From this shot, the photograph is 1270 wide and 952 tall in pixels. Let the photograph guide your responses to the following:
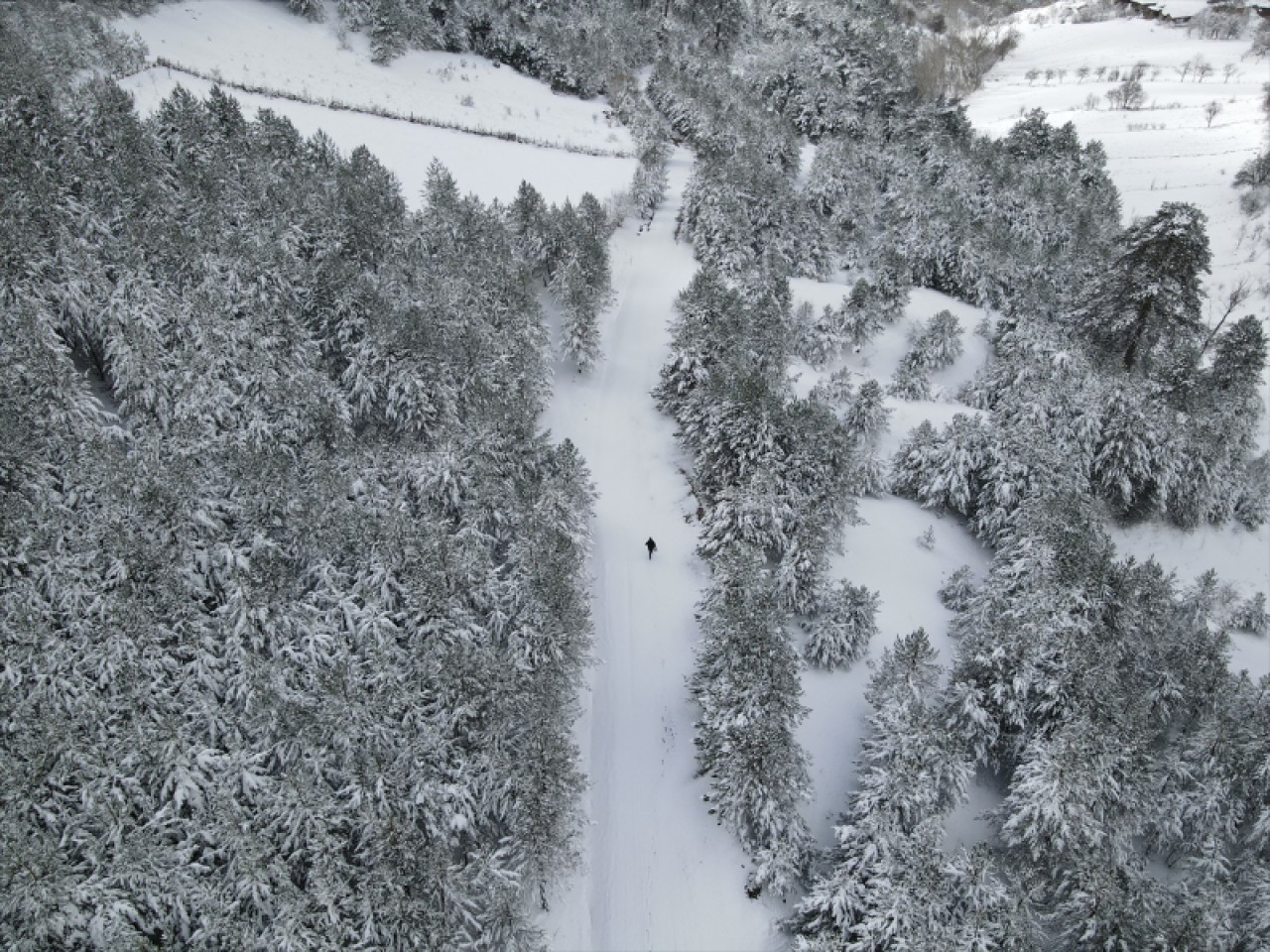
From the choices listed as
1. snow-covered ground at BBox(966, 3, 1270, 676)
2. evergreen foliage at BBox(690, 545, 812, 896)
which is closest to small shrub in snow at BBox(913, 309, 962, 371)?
snow-covered ground at BBox(966, 3, 1270, 676)

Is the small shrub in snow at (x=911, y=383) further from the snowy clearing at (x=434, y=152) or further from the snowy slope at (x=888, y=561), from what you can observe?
the snowy clearing at (x=434, y=152)

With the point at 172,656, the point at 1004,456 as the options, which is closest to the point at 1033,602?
the point at 1004,456

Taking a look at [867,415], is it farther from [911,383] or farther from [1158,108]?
[1158,108]

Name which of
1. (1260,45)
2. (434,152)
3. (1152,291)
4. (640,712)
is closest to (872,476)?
(640,712)

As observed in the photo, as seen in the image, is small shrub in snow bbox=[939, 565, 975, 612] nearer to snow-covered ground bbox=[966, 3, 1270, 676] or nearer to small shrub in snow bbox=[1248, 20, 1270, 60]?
snow-covered ground bbox=[966, 3, 1270, 676]

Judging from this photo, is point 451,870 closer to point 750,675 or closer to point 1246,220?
point 750,675

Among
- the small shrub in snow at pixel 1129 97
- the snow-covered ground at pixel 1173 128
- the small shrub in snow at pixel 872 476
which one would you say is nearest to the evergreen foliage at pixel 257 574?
the small shrub in snow at pixel 872 476
